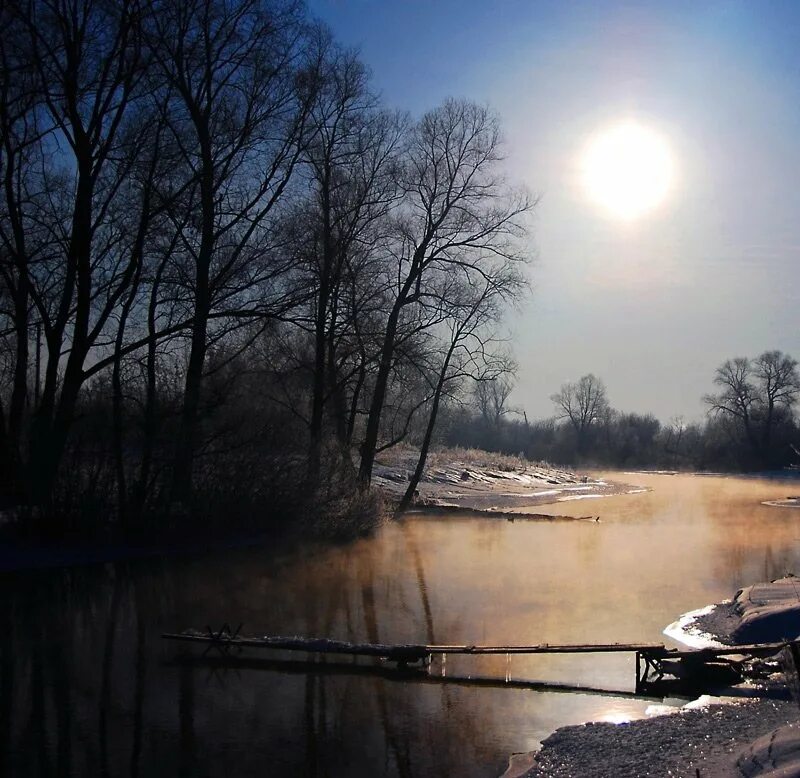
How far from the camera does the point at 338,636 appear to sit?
36.9ft

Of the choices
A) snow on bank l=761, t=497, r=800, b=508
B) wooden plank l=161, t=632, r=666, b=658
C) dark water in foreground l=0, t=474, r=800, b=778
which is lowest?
dark water in foreground l=0, t=474, r=800, b=778

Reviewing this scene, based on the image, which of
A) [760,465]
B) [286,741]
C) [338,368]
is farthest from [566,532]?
[760,465]

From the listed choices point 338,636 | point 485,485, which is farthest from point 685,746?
point 485,485

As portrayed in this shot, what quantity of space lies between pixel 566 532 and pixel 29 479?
44.0 ft

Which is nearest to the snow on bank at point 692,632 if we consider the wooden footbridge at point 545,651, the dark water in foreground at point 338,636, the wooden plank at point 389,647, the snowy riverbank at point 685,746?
the dark water in foreground at point 338,636

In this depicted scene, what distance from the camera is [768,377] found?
270 ft


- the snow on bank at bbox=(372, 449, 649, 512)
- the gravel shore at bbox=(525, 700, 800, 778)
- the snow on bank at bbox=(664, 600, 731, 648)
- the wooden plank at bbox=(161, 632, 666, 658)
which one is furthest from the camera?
the snow on bank at bbox=(372, 449, 649, 512)

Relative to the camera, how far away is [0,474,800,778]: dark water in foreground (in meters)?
7.22

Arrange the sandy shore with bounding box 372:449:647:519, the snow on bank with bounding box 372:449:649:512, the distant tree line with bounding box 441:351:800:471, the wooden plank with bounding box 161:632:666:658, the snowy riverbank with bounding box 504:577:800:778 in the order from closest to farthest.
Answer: the snowy riverbank with bounding box 504:577:800:778, the wooden plank with bounding box 161:632:666:658, the sandy shore with bounding box 372:449:647:519, the snow on bank with bounding box 372:449:649:512, the distant tree line with bounding box 441:351:800:471

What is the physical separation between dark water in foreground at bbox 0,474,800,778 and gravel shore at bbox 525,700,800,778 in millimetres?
494

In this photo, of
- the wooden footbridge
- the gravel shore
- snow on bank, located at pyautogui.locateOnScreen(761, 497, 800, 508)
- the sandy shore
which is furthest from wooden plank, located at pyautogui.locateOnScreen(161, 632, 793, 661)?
snow on bank, located at pyautogui.locateOnScreen(761, 497, 800, 508)

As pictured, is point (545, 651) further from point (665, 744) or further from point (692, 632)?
point (665, 744)

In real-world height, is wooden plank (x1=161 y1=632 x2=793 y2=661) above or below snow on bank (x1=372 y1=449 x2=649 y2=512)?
below

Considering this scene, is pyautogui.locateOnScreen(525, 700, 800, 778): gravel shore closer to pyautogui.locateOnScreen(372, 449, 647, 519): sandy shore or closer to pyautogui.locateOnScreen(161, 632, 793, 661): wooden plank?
pyautogui.locateOnScreen(161, 632, 793, 661): wooden plank
